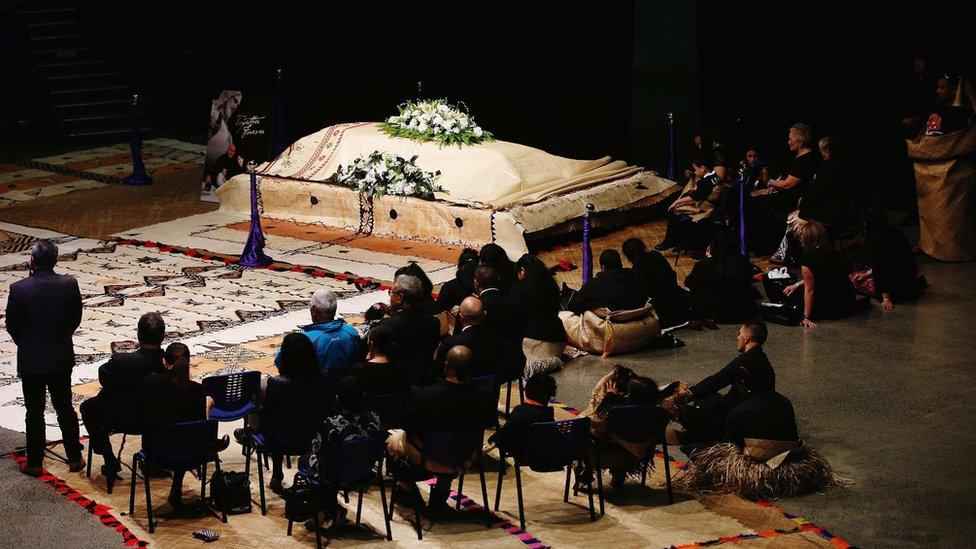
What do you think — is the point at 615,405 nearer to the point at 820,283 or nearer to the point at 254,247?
the point at 820,283

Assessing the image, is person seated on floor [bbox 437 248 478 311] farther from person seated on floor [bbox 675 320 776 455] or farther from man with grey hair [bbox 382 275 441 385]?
person seated on floor [bbox 675 320 776 455]

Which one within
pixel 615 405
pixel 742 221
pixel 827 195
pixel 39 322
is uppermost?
pixel 827 195

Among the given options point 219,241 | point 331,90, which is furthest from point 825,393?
point 331,90

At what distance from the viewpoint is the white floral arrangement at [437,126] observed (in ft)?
42.4

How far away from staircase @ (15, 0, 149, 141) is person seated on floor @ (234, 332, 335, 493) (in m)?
11.6

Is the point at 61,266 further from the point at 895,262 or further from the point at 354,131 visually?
the point at 895,262

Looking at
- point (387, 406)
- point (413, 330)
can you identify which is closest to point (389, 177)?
point (413, 330)

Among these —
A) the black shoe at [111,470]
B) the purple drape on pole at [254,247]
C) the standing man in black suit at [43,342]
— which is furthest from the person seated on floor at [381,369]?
the purple drape on pole at [254,247]

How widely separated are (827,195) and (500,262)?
3.72 meters

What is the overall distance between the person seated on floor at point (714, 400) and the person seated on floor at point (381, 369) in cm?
165

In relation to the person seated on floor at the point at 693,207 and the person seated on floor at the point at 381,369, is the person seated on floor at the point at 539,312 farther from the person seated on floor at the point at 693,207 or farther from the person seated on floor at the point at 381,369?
the person seated on floor at the point at 693,207

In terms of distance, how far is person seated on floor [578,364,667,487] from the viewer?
6.73 meters

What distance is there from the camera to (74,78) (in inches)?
703

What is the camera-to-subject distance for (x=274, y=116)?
1359 centimetres
